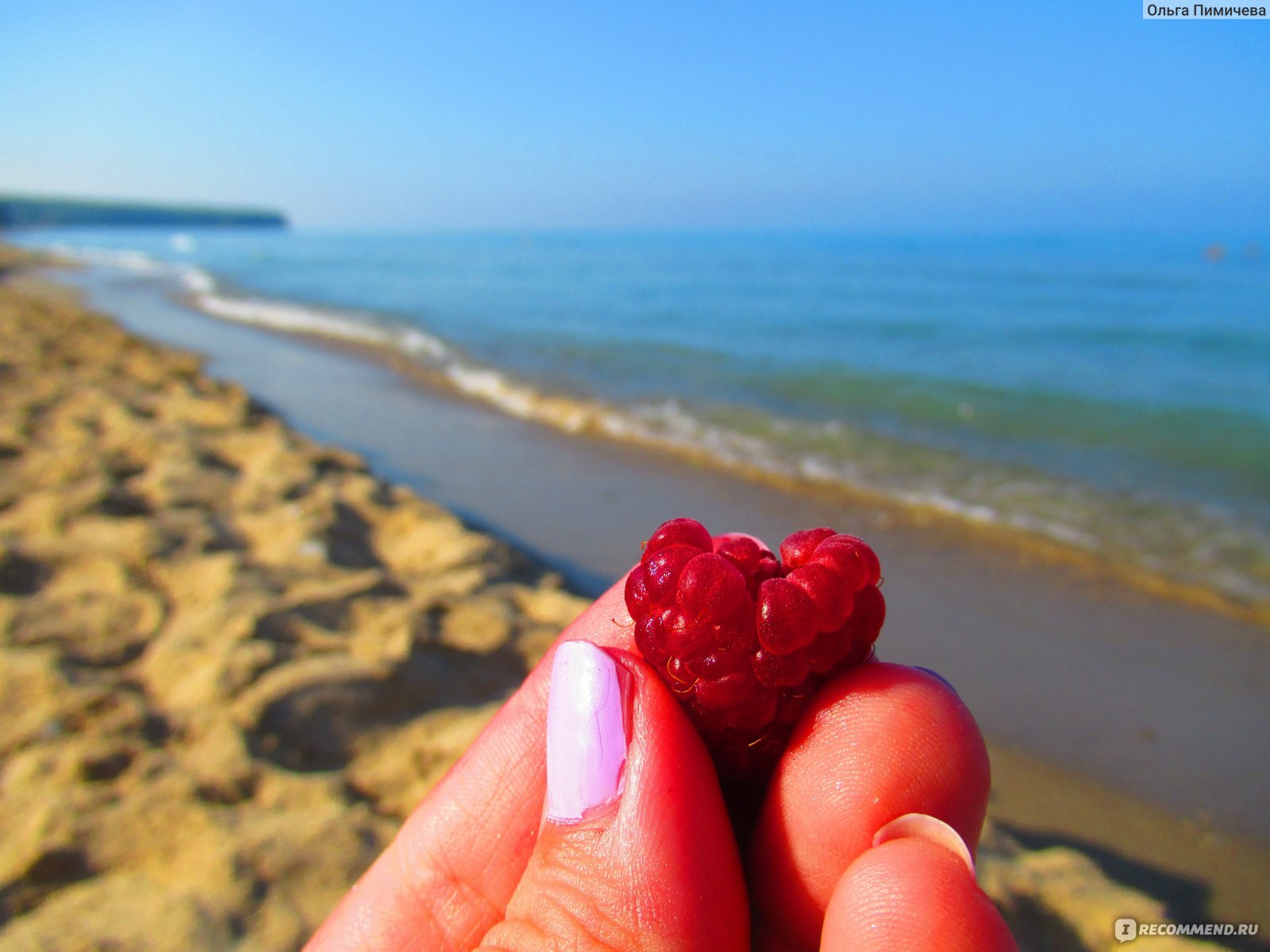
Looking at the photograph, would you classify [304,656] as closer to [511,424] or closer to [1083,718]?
[1083,718]

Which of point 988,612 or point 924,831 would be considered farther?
point 988,612

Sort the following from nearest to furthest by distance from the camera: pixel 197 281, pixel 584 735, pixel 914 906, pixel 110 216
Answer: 1. pixel 914 906
2. pixel 584 735
3. pixel 197 281
4. pixel 110 216

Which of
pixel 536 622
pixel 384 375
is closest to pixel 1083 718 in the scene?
pixel 536 622

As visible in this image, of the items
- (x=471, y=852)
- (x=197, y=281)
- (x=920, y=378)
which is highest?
(x=197, y=281)

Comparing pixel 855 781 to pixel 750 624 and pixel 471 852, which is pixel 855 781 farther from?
pixel 471 852

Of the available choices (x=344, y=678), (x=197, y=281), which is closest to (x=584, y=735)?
(x=344, y=678)

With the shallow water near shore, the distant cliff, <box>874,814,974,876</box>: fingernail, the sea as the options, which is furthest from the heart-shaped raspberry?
the distant cliff

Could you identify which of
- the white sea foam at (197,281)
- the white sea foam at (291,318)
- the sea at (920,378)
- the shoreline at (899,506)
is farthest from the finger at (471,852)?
the white sea foam at (197,281)
